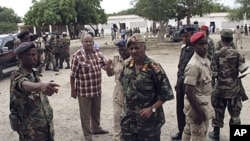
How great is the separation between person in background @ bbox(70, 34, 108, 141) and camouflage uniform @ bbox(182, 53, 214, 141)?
1644mm

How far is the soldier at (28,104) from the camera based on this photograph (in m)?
2.96

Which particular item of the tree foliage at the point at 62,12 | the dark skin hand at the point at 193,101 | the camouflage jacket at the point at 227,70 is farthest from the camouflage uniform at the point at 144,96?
the tree foliage at the point at 62,12

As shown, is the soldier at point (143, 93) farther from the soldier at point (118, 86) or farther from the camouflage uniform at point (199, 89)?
the soldier at point (118, 86)

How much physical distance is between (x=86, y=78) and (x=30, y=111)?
180 cm

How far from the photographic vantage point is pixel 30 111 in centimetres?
309

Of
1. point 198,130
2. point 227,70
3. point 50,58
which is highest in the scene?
point 227,70

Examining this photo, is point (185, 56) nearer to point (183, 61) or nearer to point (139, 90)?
point (183, 61)

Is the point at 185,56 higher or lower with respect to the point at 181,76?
higher

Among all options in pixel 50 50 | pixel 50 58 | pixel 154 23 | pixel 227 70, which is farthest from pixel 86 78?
pixel 154 23

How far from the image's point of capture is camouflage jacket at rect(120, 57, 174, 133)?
318cm

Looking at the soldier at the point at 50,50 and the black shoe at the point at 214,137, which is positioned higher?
the soldier at the point at 50,50

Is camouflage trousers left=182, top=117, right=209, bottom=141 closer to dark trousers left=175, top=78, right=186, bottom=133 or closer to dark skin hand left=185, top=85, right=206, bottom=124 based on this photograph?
dark skin hand left=185, top=85, right=206, bottom=124

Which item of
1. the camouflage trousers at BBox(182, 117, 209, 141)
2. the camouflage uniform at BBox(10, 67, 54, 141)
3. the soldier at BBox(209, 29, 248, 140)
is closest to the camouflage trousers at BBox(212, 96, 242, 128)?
the soldier at BBox(209, 29, 248, 140)

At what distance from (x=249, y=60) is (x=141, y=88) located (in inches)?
A: 481
